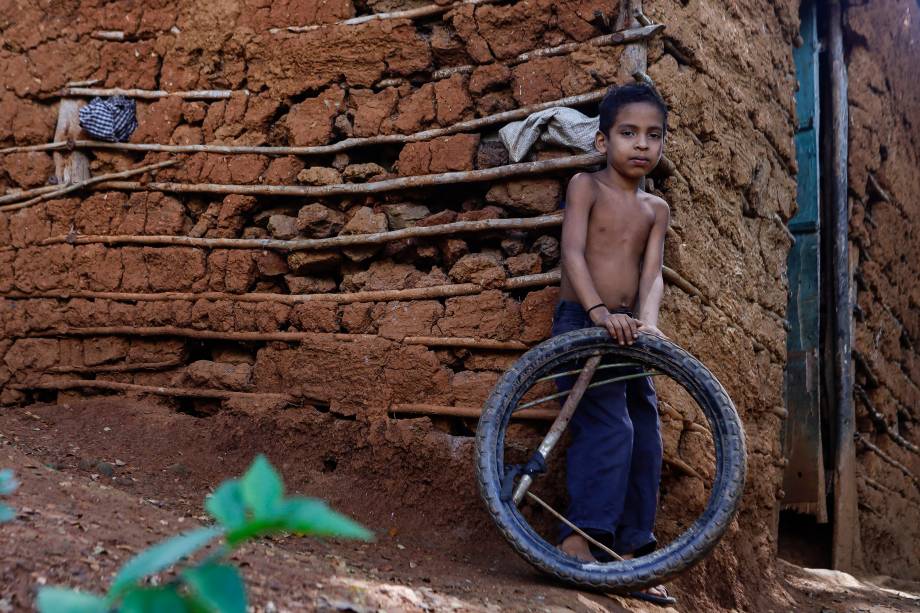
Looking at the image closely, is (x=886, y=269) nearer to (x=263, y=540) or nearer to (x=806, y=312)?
(x=806, y=312)

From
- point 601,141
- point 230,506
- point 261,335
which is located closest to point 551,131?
point 601,141

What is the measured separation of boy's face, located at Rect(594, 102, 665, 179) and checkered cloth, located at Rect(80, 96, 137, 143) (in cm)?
228

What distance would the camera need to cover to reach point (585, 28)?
3387 mm

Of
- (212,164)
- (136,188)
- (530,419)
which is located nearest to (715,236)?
(530,419)

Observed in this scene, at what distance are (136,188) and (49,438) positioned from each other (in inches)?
44.3

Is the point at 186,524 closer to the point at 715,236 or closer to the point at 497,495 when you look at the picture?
the point at 497,495

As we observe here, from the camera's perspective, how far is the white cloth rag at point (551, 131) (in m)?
3.21

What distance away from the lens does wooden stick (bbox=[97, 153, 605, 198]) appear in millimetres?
3254

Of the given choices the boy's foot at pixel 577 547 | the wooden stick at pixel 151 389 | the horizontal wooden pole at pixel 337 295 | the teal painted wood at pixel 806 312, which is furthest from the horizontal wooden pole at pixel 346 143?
the teal painted wood at pixel 806 312

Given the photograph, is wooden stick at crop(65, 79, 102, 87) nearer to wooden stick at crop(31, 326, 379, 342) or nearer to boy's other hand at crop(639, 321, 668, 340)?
wooden stick at crop(31, 326, 379, 342)

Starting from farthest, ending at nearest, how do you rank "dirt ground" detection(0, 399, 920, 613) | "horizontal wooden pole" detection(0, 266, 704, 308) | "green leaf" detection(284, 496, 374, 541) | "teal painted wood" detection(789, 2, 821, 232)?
"teal painted wood" detection(789, 2, 821, 232), "horizontal wooden pole" detection(0, 266, 704, 308), "dirt ground" detection(0, 399, 920, 613), "green leaf" detection(284, 496, 374, 541)

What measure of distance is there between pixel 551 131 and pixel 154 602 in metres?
2.81

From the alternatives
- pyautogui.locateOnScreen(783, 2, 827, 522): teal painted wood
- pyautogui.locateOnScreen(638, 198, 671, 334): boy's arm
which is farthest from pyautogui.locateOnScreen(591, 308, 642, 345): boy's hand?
pyautogui.locateOnScreen(783, 2, 827, 522): teal painted wood

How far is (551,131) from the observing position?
10.8 ft
